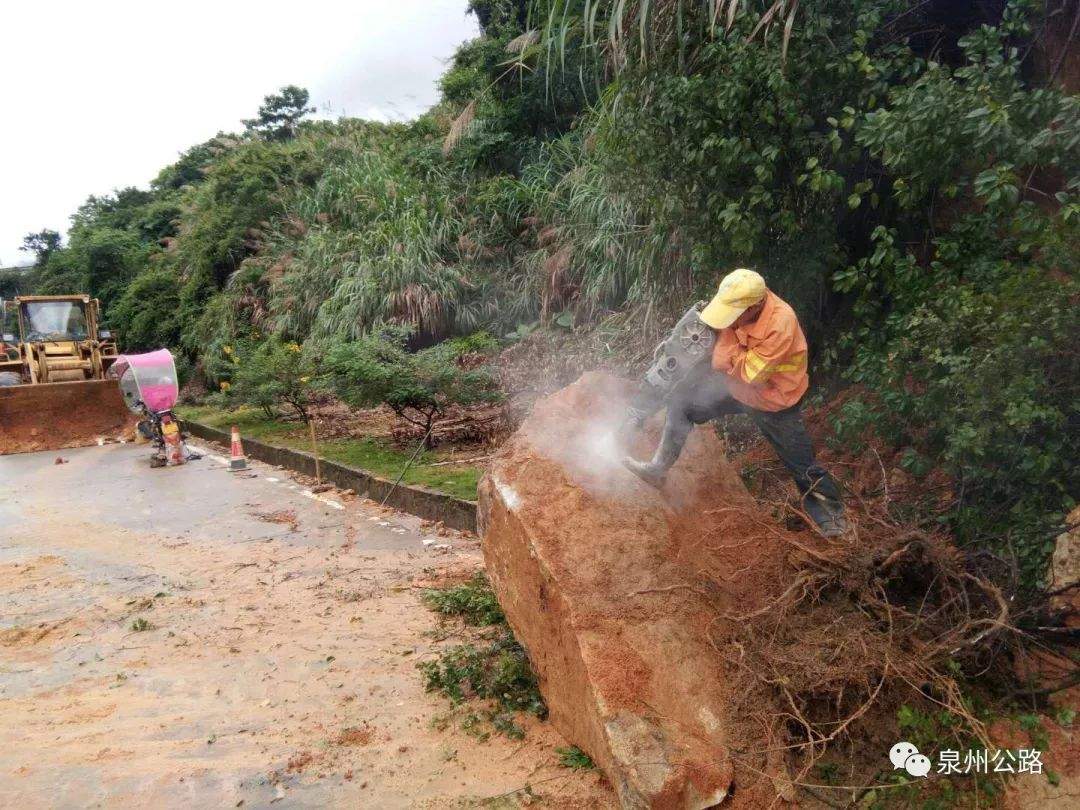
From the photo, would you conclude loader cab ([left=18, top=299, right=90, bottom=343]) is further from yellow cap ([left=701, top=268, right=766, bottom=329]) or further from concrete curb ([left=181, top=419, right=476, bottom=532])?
yellow cap ([left=701, top=268, right=766, bottom=329])

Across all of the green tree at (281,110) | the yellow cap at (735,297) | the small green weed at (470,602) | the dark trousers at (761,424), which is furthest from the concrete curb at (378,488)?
the green tree at (281,110)

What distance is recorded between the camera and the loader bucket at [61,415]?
14.0 meters

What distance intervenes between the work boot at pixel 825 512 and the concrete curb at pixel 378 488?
11.9 ft

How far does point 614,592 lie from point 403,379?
6.03 m

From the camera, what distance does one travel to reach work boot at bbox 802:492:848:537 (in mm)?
3812

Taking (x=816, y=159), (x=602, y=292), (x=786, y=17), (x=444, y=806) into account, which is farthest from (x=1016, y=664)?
(x=602, y=292)

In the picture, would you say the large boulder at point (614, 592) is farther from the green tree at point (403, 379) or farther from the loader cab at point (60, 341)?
the loader cab at point (60, 341)

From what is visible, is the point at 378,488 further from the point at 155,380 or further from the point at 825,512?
the point at 825,512

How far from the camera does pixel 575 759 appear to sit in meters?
3.46

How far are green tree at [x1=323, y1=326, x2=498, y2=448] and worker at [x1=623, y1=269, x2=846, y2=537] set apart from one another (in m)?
5.27

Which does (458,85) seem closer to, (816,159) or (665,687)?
(816,159)

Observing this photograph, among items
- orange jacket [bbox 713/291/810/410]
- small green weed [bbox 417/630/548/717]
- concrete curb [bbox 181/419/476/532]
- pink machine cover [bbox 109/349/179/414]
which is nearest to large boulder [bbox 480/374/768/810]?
small green weed [bbox 417/630/548/717]

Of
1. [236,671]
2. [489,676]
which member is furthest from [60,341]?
[489,676]

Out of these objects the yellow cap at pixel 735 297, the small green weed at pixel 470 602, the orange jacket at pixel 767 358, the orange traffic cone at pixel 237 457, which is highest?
the yellow cap at pixel 735 297
